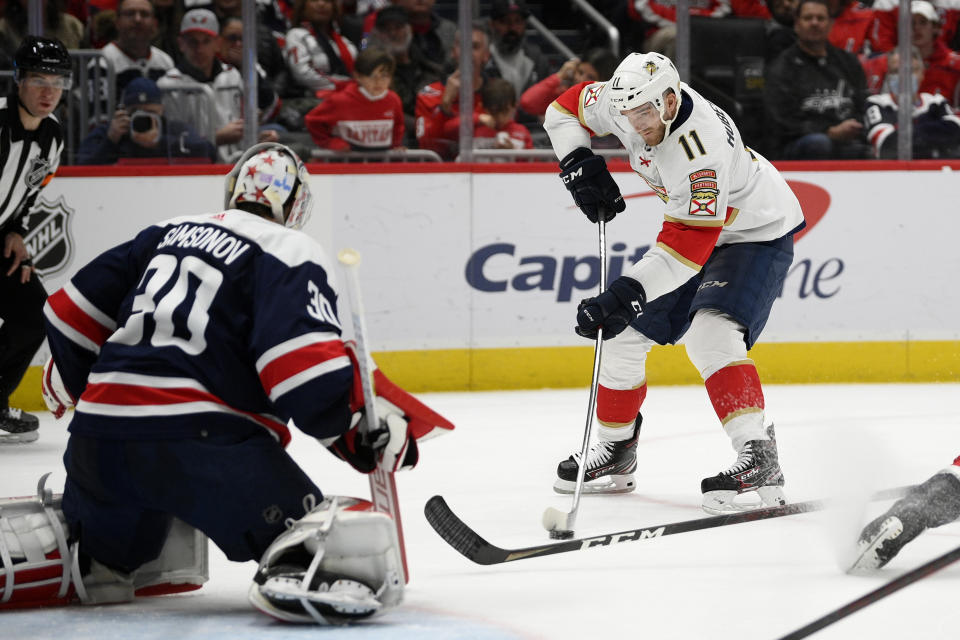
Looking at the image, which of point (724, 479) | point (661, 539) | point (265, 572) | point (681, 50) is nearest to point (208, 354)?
point (265, 572)

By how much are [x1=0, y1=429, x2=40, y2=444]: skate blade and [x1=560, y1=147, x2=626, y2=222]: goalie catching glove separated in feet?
6.58

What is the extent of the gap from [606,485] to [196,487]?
164 centimetres

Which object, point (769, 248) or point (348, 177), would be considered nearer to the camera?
point (769, 248)

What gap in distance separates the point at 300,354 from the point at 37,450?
2.39m

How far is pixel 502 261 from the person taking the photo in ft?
17.7

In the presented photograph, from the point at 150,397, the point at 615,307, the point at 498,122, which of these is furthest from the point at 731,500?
the point at 498,122

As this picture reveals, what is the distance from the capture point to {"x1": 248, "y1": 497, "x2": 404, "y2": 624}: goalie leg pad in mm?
2164

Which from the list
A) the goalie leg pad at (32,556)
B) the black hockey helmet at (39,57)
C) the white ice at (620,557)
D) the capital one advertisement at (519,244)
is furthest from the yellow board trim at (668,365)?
the goalie leg pad at (32,556)

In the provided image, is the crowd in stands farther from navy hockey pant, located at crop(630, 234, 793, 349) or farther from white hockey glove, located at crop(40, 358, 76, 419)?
white hockey glove, located at crop(40, 358, 76, 419)

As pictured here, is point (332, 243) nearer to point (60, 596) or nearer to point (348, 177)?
point (348, 177)

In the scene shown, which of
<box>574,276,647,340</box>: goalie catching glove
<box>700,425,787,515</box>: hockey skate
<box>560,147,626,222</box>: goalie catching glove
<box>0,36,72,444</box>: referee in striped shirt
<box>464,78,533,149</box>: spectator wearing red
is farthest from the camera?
<box>464,78,533,149</box>: spectator wearing red

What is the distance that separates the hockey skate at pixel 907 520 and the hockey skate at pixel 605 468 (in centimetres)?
Answer: 102

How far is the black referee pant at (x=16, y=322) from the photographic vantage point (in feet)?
14.3

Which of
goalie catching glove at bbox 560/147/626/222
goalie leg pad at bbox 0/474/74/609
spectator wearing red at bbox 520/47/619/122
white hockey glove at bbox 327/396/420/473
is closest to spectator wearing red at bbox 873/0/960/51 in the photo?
spectator wearing red at bbox 520/47/619/122
